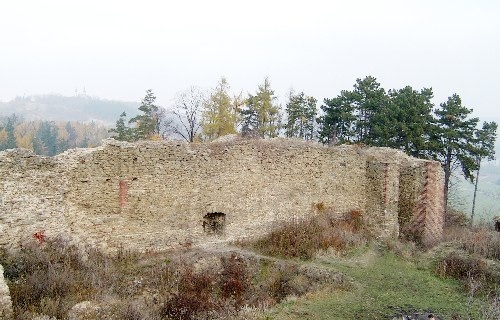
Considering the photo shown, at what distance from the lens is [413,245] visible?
15281 millimetres

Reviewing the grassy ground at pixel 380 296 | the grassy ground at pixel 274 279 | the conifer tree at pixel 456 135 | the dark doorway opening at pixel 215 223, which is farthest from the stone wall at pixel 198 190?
the conifer tree at pixel 456 135

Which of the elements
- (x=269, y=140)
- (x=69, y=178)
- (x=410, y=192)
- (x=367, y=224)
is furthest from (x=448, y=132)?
(x=69, y=178)

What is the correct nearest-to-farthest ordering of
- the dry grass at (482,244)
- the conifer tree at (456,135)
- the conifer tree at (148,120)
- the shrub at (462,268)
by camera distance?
the shrub at (462,268) < the dry grass at (482,244) < the conifer tree at (456,135) < the conifer tree at (148,120)

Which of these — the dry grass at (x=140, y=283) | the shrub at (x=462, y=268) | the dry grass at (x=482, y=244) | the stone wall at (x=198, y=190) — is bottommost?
the dry grass at (x=140, y=283)

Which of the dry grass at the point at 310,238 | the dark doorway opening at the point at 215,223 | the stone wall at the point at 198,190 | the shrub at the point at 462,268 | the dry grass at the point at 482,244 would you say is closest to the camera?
the stone wall at the point at 198,190

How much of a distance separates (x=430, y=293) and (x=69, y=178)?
29.9ft

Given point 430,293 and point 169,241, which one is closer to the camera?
point 430,293

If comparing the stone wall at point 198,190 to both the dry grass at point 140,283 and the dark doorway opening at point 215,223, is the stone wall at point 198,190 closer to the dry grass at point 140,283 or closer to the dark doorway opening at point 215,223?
the dark doorway opening at point 215,223

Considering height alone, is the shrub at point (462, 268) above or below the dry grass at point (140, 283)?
above

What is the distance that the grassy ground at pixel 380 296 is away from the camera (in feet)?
30.5

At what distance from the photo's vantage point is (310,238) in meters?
14.1

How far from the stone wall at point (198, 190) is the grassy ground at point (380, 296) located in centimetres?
346

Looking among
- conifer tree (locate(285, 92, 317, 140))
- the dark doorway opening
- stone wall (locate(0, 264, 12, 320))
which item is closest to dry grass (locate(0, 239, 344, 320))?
stone wall (locate(0, 264, 12, 320))

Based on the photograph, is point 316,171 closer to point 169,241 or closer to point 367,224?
point 367,224
